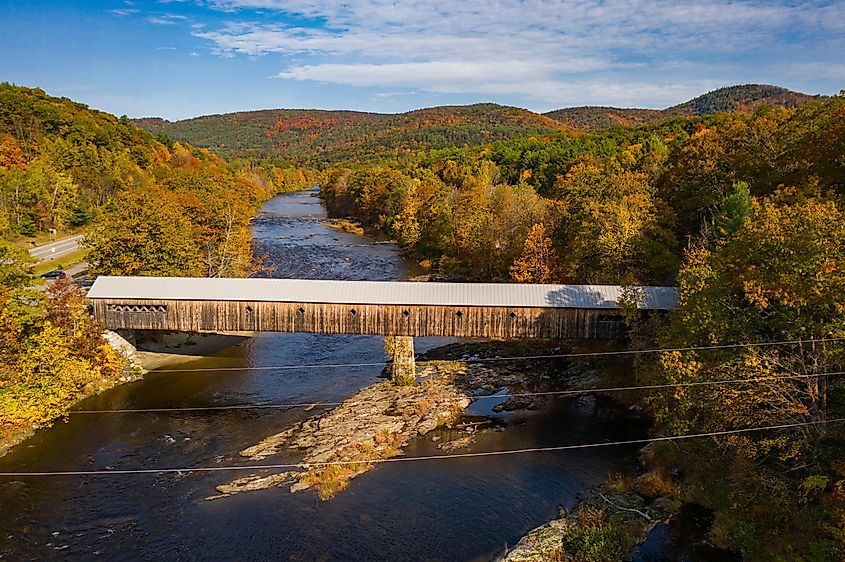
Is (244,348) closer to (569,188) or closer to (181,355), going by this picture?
(181,355)

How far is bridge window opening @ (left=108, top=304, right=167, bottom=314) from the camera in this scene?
107ft

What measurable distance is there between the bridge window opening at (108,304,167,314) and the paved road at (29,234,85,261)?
2521 cm

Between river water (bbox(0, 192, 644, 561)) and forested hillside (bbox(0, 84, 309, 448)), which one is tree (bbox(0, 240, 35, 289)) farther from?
river water (bbox(0, 192, 644, 561))

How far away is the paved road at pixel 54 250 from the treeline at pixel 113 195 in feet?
8.44

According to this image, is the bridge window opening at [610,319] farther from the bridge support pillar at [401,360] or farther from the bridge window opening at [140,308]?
the bridge window opening at [140,308]

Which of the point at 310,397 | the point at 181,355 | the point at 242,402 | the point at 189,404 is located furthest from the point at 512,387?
the point at 181,355

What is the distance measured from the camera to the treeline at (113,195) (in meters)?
38.8

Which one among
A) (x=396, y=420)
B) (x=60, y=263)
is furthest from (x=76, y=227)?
(x=396, y=420)

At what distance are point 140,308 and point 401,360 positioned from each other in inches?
601

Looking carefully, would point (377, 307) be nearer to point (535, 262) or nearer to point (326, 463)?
point (326, 463)

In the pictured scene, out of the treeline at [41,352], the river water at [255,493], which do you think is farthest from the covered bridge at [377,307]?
the river water at [255,493]

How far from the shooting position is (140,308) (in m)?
32.9

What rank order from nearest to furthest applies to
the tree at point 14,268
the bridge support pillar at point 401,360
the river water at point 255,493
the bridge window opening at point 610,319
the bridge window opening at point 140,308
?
the river water at point 255,493 → the tree at point 14,268 → the bridge window opening at point 610,319 → the bridge support pillar at point 401,360 → the bridge window opening at point 140,308

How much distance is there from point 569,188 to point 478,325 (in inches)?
705
